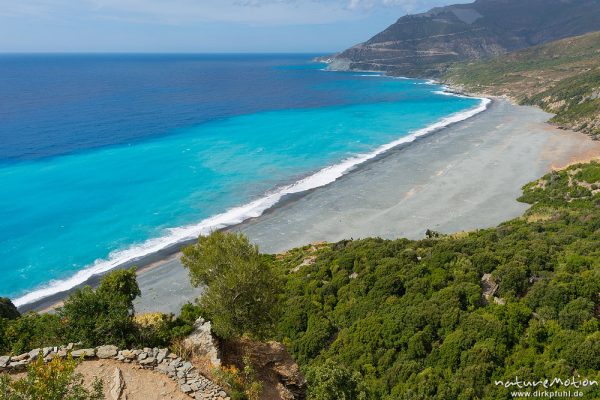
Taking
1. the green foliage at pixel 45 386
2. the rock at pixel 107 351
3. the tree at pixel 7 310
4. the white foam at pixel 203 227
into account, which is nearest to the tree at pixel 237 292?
the rock at pixel 107 351

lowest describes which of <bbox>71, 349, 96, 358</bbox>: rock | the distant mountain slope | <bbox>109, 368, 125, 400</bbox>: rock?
<bbox>109, 368, 125, 400</bbox>: rock

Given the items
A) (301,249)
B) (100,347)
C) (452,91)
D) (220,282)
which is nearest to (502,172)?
(301,249)

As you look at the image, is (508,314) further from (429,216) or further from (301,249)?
(429,216)

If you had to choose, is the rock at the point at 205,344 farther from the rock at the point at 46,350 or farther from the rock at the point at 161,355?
the rock at the point at 46,350

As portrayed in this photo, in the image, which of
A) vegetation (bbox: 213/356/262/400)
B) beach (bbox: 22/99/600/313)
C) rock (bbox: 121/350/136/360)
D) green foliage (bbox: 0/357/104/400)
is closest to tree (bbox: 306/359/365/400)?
vegetation (bbox: 213/356/262/400)

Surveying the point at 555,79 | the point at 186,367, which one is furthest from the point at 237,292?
the point at 555,79

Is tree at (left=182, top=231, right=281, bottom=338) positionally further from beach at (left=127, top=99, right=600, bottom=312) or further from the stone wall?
beach at (left=127, top=99, right=600, bottom=312)
